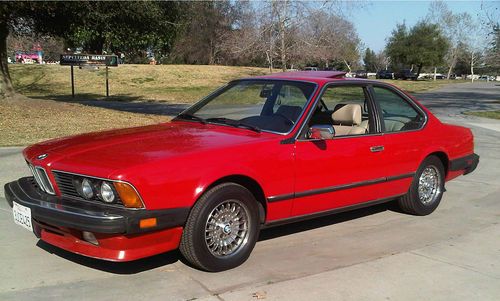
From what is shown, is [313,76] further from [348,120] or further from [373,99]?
[373,99]

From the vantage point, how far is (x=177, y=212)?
3.69 m

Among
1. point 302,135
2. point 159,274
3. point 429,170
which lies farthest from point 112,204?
point 429,170

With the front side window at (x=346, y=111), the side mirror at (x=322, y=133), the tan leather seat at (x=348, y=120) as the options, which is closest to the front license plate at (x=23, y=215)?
the side mirror at (x=322, y=133)

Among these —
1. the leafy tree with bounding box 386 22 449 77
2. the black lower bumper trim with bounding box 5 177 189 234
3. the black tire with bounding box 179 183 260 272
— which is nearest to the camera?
the black lower bumper trim with bounding box 5 177 189 234

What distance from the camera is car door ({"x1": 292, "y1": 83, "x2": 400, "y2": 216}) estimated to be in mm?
4516

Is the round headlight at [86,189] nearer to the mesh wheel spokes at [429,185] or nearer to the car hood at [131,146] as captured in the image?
the car hood at [131,146]

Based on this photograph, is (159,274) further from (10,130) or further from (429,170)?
(10,130)

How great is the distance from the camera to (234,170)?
3.95 metres

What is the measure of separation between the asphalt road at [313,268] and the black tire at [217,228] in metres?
0.11

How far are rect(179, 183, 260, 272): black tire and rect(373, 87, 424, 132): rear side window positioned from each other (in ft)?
6.60

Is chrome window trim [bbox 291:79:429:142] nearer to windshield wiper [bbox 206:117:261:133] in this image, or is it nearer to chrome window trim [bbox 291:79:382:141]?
chrome window trim [bbox 291:79:382:141]

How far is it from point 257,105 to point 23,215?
2.40 metres

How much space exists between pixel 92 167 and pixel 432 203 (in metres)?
4.06

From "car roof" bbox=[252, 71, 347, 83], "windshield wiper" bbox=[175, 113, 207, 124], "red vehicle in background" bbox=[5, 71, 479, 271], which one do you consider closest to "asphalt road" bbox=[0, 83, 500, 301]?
"red vehicle in background" bbox=[5, 71, 479, 271]
